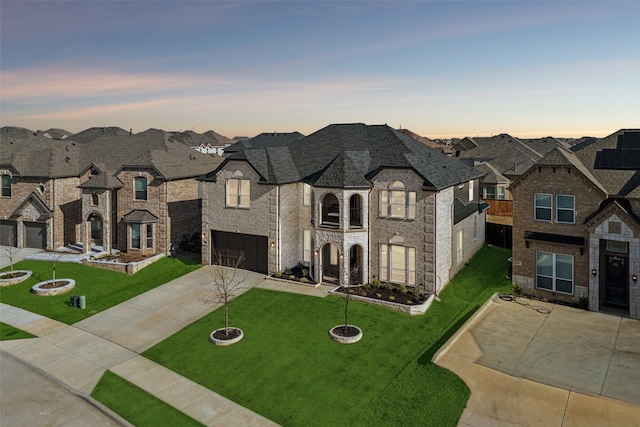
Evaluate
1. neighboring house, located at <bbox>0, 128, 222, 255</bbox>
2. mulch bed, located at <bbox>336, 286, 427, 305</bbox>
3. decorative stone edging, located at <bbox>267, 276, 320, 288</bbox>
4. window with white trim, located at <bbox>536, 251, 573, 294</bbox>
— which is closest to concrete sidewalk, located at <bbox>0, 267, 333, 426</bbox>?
decorative stone edging, located at <bbox>267, 276, 320, 288</bbox>

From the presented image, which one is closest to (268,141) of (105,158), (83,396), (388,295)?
(105,158)

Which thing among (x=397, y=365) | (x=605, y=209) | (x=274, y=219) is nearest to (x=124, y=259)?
(x=274, y=219)

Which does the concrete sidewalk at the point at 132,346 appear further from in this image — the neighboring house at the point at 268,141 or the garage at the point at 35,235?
the neighboring house at the point at 268,141

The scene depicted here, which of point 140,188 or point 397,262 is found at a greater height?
point 140,188

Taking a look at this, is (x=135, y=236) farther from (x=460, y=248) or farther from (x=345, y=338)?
(x=460, y=248)

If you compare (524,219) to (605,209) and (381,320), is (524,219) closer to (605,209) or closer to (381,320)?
(605,209)

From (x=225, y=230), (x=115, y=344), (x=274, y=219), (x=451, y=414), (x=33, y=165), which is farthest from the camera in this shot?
(x=33, y=165)
